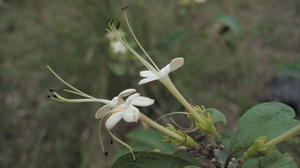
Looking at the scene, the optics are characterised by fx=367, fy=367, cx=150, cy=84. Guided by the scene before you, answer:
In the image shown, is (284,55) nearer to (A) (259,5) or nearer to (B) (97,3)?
(A) (259,5)

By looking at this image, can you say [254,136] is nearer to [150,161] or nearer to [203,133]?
[203,133]

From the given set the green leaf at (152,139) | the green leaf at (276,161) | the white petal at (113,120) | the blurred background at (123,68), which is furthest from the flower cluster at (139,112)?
the blurred background at (123,68)

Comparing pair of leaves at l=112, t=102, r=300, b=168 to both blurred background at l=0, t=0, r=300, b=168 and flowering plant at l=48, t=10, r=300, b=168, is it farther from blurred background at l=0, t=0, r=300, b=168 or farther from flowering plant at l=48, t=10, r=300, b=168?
blurred background at l=0, t=0, r=300, b=168

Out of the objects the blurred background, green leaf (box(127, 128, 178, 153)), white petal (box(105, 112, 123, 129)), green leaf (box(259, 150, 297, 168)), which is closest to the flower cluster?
white petal (box(105, 112, 123, 129))

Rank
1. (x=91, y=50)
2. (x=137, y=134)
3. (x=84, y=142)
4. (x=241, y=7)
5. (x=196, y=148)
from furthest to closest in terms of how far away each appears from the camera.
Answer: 1. (x=241, y=7)
2. (x=91, y=50)
3. (x=84, y=142)
4. (x=137, y=134)
5. (x=196, y=148)

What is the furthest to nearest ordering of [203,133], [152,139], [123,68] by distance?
1. [123,68]
2. [152,139]
3. [203,133]

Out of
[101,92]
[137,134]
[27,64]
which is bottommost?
[137,134]

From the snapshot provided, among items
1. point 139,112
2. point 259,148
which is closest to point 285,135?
point 259,148

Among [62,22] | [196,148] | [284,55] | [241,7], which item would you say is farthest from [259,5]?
[196,148]
